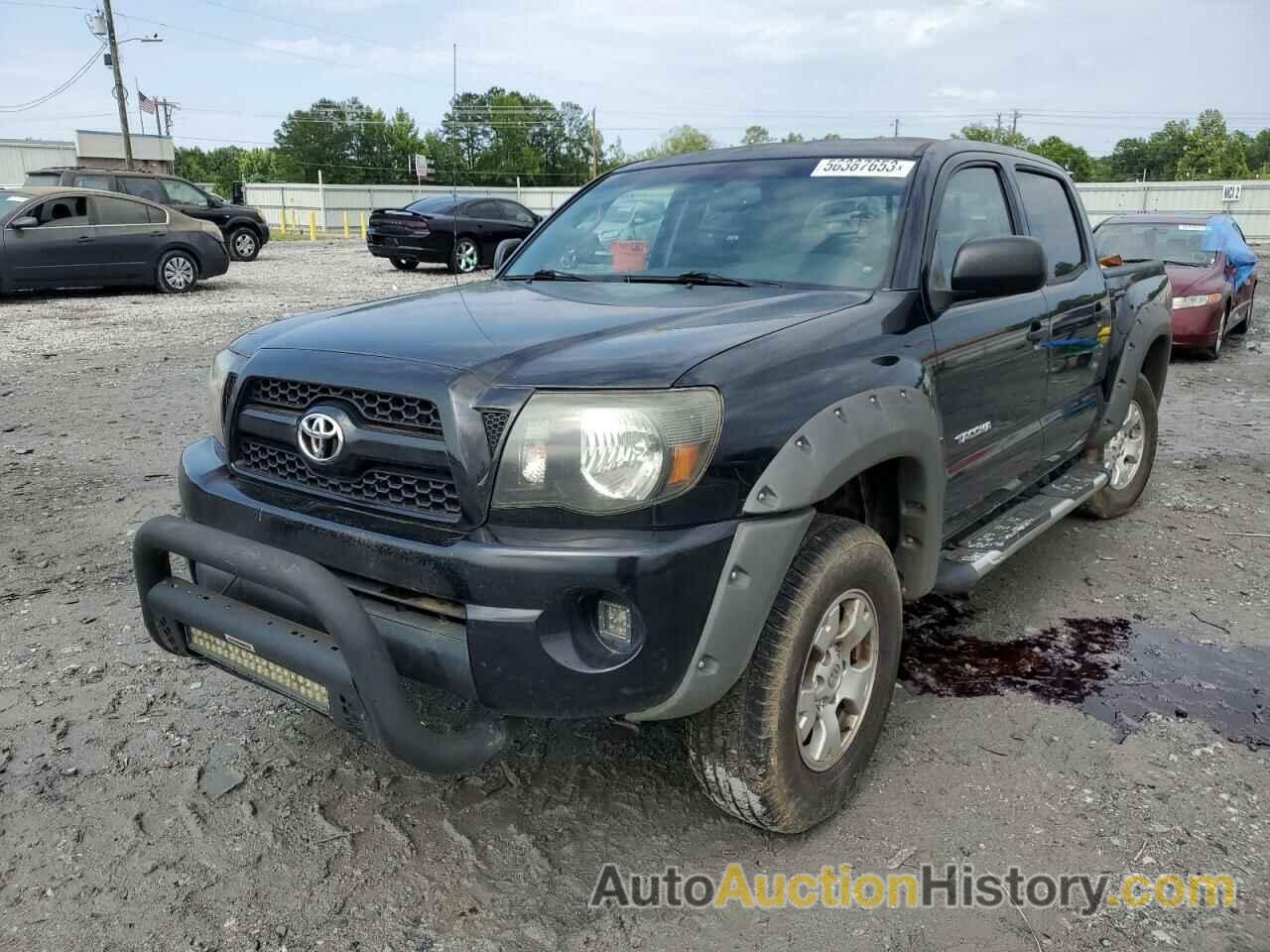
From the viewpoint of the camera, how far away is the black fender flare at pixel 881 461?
233cm

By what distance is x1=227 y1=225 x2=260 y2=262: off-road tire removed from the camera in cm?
2025

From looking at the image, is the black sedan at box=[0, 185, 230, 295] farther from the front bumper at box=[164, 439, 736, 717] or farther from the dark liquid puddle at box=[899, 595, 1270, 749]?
the front bumper at box=[164, 439, 736, 717]

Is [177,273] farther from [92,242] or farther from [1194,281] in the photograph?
[1194,281]

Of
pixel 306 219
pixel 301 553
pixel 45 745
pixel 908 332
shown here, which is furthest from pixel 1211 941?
pixel 306 219

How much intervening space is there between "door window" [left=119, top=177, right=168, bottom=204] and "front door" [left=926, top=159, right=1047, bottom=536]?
1613 cm

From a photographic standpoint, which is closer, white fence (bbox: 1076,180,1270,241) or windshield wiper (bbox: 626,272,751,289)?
windshield wiper (bbox: 626,272,751,289)

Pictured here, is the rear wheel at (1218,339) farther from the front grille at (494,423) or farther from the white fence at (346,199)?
the white fence at (346,199)

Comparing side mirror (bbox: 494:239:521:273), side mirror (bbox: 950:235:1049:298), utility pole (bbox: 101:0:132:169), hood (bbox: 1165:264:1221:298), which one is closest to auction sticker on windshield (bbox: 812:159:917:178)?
side mirror (bbox: 950:235:1049:298)

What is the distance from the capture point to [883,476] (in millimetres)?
2951

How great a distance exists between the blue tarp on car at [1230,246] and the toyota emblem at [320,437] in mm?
10959

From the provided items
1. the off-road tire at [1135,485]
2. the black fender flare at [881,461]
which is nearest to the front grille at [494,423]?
the black fender flare at [881,461]

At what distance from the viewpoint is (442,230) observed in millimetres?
17766

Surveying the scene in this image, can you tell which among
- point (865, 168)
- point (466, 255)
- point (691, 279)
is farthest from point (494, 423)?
point (466, 255)

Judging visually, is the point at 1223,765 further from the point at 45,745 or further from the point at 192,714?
the point at 45,745
